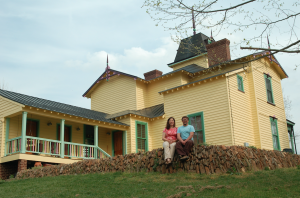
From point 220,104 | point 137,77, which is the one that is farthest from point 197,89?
point 137,77

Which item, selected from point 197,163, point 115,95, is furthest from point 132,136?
point 197,163

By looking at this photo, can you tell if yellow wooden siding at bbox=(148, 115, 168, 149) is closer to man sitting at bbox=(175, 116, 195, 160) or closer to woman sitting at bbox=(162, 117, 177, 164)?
woman sitting at bbox=(162, 117, 177, 164)

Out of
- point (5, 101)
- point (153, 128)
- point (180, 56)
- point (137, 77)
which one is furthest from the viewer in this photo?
point (180, 56)

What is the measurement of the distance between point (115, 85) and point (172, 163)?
13.4 meters

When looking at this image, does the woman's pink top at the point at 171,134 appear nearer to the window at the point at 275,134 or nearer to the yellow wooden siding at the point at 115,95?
the window at the point at 275,134

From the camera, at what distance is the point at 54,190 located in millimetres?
8820

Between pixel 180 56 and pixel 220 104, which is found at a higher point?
pixel 180 56

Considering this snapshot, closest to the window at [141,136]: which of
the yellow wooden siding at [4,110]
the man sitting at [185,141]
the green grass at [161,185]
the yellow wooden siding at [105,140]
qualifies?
the yellow wooden siding at [105,140]

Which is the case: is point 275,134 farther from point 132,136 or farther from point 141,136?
point 132,136

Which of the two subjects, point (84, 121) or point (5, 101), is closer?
point (5, 101)

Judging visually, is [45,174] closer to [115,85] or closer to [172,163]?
[172,163]

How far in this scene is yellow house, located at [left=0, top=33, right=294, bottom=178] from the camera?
51.2ft

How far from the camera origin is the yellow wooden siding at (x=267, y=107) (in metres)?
17.2

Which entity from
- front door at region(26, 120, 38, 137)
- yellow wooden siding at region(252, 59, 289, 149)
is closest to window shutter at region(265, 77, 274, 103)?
yellow wooden siding at region(252, 59, 289, 149)
